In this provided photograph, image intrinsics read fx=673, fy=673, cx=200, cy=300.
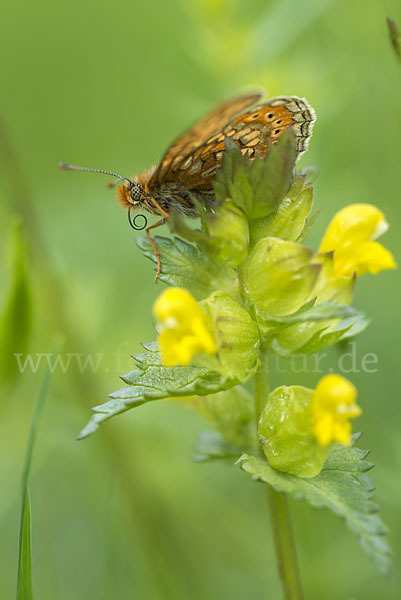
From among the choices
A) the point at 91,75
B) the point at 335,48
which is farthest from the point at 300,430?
the point at 91,75

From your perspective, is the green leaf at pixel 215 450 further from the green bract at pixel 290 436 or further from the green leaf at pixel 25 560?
the green leaf at pixel 25 560

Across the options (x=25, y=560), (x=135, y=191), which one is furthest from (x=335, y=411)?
(x=135, y=191)

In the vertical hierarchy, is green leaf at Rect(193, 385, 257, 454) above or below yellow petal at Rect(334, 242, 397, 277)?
below

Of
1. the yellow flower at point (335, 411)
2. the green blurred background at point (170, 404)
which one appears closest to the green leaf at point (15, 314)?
the green blurred background at point (170, 404)

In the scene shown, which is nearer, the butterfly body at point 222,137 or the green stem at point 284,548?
the green stem at point 284,548

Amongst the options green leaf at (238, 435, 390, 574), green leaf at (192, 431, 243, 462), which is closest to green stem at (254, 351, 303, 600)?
green leaf at (238, 435, 390, 574)

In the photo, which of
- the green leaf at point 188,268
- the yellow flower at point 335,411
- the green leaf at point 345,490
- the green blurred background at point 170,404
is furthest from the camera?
the green blurred background at point 170,404

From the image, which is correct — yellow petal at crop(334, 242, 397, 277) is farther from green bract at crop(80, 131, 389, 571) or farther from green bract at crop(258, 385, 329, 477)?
green bract at crop(258, 385, 329, 477)
